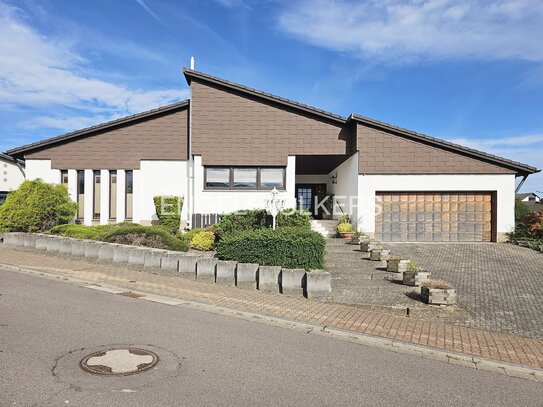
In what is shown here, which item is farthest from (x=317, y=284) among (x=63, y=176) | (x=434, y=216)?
(x=63, y=176)

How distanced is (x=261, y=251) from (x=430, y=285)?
12.3 ft

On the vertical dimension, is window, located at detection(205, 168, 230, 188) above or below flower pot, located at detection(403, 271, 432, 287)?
above

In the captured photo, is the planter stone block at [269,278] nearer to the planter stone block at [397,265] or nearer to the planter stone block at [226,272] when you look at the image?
the planter stone block at [226,272]

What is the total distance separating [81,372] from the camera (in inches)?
171

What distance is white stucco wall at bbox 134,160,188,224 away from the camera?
1809 cm

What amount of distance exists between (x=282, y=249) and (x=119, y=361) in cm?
518

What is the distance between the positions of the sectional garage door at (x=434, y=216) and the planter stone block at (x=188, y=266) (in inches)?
349

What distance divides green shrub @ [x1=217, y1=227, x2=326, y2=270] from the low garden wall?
13.2 inches

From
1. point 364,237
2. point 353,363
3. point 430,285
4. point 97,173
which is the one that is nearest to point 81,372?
point 353,363

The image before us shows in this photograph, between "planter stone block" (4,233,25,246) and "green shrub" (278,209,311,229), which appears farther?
"planter stone block" (4,233,25,246)

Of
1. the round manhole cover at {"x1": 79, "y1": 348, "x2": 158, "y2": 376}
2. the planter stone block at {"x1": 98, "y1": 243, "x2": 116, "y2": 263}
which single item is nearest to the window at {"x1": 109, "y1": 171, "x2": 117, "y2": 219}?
the planter stone block at {"x1": 98, "y1": 243, "x2": 116, "y2": 263}

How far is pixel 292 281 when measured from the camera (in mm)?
8789

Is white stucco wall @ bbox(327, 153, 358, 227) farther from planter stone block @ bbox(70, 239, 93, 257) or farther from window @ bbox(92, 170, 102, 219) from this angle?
window @ bbox(92, 170, 102, 219)

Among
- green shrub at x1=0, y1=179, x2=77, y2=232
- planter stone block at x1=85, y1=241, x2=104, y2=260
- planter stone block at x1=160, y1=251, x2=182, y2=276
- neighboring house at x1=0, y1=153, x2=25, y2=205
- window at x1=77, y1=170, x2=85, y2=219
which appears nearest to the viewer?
planter stone block at x1=160, y1=251, x2=182, y2=276
